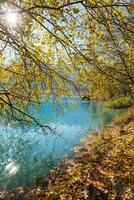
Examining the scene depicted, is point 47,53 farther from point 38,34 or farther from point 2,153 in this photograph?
point 2,153

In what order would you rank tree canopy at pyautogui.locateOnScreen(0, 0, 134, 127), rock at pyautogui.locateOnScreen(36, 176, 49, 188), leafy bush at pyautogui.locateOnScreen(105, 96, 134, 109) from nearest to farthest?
tree canopy at pyautogui.locateOnScreen(0, 0, 134, 127)
rock at pyautogui.locateOnScreen(36, 176, 49, 188)
leafy bush at pyautogui.locateOnScreen(105, 96, 134, 109)

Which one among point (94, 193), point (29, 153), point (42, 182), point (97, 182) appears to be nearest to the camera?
point (94, 193)

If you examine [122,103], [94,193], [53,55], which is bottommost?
[94,193]

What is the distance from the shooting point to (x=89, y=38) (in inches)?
349

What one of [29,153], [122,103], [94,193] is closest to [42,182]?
[94,193]

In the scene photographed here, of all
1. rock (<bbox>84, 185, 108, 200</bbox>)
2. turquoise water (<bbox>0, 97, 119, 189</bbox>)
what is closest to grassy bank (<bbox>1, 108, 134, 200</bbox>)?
rock (<bbox>84, 185, 108, 200</bbox>)

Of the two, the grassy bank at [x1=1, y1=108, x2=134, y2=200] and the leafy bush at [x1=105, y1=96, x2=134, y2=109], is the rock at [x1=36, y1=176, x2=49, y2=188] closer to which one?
the grassy bank at [x1=1, y1=108, x2=134, y2=200]

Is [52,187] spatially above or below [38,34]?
below

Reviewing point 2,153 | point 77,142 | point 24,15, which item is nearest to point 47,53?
point 24,15

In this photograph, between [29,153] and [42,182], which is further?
[29,153]

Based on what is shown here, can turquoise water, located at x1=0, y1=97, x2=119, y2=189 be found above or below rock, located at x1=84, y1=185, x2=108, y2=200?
below

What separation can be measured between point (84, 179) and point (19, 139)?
50.4 ft

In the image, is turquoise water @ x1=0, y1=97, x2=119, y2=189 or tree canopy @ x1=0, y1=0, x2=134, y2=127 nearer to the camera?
tree canopy @ x1=0, y1=0, x2=134, y2=127

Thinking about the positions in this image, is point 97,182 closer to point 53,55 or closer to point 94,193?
point 94,193
